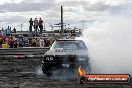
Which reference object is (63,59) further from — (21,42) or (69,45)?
(21,42)

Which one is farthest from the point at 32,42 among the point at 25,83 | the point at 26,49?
the point at 25,83

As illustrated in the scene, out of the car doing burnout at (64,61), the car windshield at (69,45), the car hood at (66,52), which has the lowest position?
the car doing burnout at (64,61)

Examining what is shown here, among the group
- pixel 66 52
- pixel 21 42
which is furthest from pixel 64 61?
pixel 21 42

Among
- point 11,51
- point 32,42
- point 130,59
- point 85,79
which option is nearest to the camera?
point 85,79

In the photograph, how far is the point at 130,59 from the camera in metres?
17.3

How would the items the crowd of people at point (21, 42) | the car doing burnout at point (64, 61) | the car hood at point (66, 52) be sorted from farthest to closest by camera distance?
the crowd of people at point (21, 42) < the car hood at point (66, 52) < the car doing burnout at point (64, 61)

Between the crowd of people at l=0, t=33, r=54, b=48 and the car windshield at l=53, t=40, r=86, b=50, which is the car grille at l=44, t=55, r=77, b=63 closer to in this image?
the car windshield at l=53, t=40, r=86, b=50

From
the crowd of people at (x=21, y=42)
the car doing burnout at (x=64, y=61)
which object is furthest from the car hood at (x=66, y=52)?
the crowd of people at (x=21, y=42)

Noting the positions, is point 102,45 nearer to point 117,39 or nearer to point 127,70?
point 117,39

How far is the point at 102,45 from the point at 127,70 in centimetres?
218

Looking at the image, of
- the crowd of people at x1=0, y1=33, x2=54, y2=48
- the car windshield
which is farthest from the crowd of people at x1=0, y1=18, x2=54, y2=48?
the car windshield

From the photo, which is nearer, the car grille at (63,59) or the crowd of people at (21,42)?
the car grille at (63,59)

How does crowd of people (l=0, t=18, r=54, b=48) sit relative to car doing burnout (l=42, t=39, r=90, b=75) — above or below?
below

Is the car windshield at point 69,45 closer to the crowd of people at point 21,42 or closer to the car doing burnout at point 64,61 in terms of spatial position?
the car doing burnout at point 64,61
